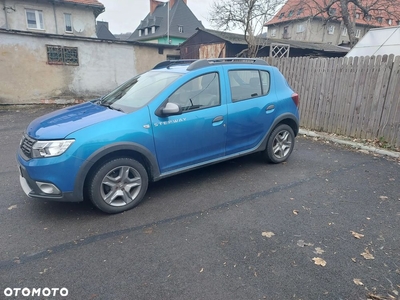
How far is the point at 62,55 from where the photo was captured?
42.7 ft

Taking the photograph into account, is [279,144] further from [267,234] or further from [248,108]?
[267,234]

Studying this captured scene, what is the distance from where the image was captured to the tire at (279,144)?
4.89 m

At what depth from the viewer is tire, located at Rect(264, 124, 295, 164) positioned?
4889mm

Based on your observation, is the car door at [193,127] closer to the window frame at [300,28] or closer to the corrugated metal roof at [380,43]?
the corrugated metal roof at [380,43]

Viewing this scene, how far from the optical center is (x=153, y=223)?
125 inches

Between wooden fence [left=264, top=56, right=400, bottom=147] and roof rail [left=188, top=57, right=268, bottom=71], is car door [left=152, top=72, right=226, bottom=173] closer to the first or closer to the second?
roof rail [left=188, top=57, right=268, bottom=71]

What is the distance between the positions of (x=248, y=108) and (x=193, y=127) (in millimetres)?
1121

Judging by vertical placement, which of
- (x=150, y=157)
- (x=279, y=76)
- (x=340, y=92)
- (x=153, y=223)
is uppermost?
(x=279, y=76)

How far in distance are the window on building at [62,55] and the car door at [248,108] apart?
38.8 feet

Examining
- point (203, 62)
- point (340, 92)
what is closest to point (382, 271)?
point (203, 62)

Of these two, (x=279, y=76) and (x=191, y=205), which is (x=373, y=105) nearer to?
(x=279, y=76)

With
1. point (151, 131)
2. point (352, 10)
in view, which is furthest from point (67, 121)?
point (352, 10)

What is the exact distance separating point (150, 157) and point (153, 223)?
83cm

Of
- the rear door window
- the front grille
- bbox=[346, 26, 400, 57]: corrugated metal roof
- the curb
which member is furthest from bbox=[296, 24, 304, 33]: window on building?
the front grille
